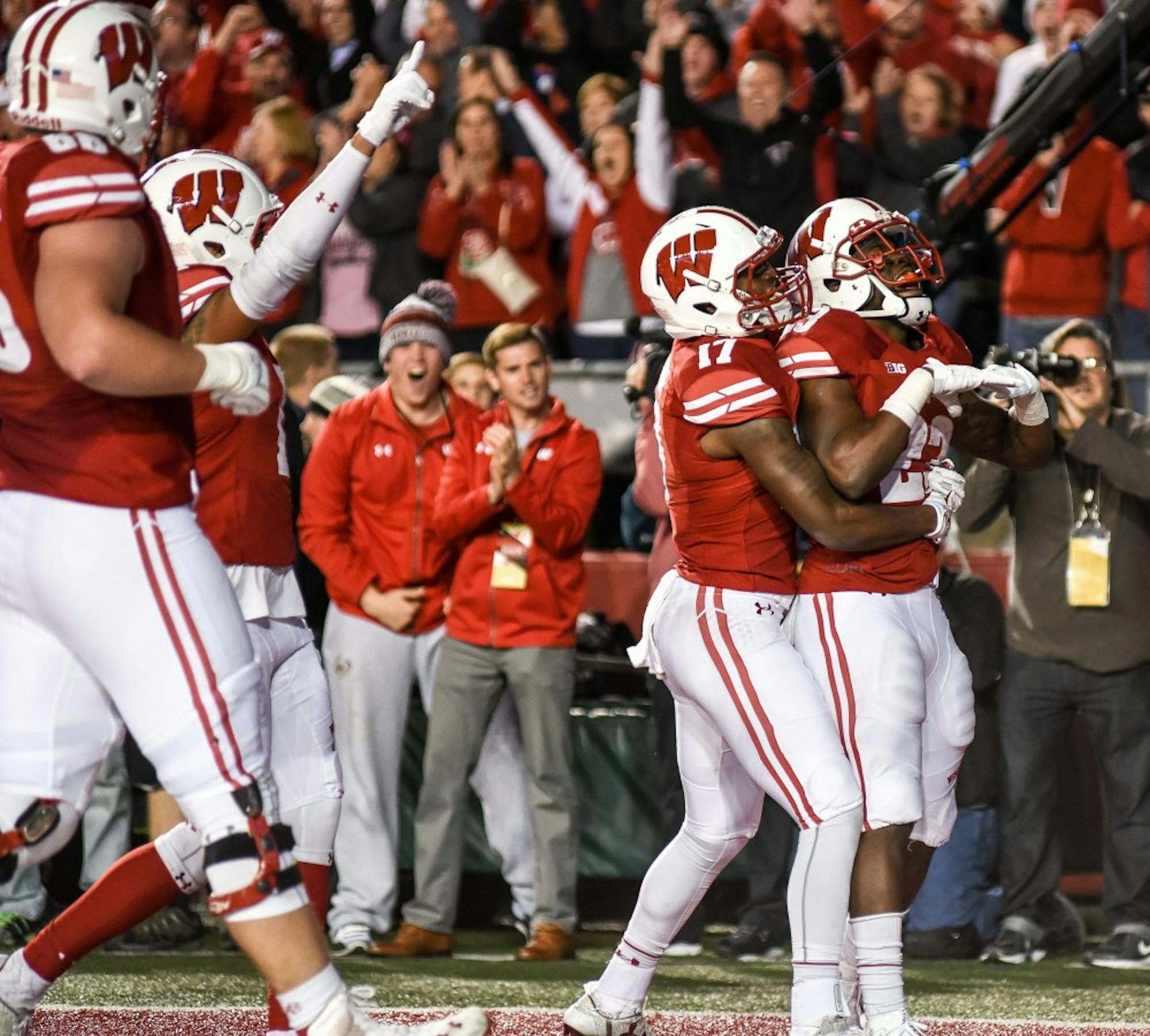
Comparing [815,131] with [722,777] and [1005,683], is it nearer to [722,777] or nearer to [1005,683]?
[1005,683]

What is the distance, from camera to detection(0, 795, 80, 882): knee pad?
3.97 meters

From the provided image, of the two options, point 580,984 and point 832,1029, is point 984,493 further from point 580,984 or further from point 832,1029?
point 832,1029

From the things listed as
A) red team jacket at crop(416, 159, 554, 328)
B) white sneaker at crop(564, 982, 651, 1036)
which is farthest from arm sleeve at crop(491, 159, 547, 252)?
white sneaker at crop(564, 982, 651, 1036)

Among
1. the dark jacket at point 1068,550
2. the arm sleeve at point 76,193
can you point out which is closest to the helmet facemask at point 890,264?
the arm sleeve at point 76,193

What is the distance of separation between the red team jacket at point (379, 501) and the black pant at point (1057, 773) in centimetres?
220

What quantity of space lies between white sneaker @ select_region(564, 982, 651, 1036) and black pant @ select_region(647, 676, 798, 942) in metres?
2.09

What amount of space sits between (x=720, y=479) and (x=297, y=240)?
4.11 feet

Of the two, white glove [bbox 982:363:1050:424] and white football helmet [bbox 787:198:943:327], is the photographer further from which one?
white football helmet [bbox 787:198:943:327]

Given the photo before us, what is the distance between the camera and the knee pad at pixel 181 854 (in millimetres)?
4672

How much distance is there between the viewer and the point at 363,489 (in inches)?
297

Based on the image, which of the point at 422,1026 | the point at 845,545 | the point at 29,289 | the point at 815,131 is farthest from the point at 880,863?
the point at 815,131

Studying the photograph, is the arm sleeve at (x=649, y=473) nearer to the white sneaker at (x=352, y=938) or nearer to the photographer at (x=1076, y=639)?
the photographer at (x=1076, y=639)

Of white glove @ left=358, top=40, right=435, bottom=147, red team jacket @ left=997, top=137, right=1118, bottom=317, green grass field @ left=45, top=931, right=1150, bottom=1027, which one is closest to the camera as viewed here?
white glove @ left=358, top=40, right=435, bottom=147

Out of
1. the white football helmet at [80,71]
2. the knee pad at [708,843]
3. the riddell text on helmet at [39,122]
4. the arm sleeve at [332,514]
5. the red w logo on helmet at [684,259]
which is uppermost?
the white football helmet at [80,71]
